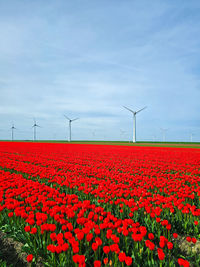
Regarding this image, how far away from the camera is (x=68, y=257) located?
11.7 ft

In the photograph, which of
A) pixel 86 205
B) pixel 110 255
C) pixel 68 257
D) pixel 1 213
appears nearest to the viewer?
pixel 68 257

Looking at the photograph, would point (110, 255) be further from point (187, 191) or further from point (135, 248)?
point (187, 191)

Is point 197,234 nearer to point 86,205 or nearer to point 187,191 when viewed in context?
point 187,191

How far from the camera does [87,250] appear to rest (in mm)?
4031

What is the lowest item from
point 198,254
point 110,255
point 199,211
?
point 198,254

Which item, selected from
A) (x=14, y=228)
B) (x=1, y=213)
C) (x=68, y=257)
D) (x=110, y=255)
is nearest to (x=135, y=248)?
(x=110, y=255)

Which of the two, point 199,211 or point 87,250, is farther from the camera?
point 199,211

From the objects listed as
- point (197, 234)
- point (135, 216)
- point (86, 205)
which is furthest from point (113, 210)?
point (197, 234)

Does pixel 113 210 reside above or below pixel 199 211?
below

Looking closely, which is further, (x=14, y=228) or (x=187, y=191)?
(x=187, y=191)

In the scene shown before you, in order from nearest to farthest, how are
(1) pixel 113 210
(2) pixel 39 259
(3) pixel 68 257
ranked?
1. (3) pixel 68 257
2. (2) pixel 39 259
3. (1) pixel 113 210

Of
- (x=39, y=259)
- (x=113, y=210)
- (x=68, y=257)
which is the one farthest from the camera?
(x=113, y=210)

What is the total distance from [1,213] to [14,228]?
1263mm

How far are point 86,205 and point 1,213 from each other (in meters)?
2.94
